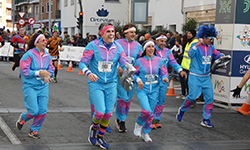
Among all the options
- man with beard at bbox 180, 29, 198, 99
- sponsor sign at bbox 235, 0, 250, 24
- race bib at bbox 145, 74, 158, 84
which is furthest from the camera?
man with beard at bbox 180, 29, 198, 99

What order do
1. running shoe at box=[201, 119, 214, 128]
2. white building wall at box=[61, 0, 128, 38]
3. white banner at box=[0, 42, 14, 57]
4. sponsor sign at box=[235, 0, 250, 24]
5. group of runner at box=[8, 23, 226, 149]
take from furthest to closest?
white building wall at box=[61, 0, 128, 38], white banner at box=[0, 42, 14, 57], sponsor sign at box=[235, 0, 250, 24], running shoe at box=[201, 119, 214, 128], group of runner at box=[8, 23, 226, 149]

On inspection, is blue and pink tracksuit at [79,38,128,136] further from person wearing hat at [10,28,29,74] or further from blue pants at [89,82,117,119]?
person wearing hat at [10,28,29,74]

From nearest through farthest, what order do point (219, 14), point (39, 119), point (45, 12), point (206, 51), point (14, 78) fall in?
1. point (39, 119)
2. point (206, 51)
3. point (219, 14)
4. point (14, 78)
5. point (45, 12)

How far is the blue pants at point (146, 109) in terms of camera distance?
6895 millimetres

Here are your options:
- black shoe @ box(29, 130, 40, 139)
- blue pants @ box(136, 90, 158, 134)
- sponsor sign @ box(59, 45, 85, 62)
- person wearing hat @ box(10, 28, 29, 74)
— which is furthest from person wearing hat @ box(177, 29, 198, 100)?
sponsor sign @ box(59, 45, 85, 62)

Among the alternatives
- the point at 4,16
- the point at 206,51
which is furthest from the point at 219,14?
the point at 4,16

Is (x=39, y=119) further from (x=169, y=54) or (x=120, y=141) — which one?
(x=169, y=54)

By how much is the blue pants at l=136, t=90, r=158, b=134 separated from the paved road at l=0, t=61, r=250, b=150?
301 mm

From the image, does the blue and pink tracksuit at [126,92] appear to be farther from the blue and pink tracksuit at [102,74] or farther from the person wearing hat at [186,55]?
the person wearing hat at [186,55]

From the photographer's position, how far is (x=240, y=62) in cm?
1067

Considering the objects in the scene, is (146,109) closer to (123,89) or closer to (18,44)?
(123,89)

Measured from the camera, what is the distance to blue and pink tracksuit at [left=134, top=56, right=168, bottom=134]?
6992 millimetres

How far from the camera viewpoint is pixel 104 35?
6.55 metres

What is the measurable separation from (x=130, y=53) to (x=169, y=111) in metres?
2.86
